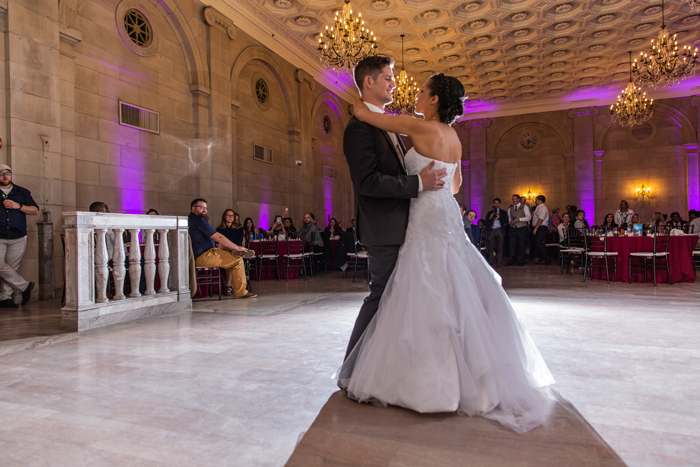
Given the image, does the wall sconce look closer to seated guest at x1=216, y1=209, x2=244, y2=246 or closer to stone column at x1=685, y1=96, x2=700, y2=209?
stone column at x1=685, y1=96, x2=700, y2=209

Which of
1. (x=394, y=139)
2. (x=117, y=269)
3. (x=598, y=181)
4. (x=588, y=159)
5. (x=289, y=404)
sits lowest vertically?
(x=289, y=404)

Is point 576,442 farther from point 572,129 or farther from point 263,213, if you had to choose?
point 572,129

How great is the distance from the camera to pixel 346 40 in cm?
782

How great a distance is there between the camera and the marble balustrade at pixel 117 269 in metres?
3.87

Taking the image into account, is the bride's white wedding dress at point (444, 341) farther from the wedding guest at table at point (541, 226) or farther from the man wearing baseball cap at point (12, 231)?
the wedding guest at table at point (541, 226)

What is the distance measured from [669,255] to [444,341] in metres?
7.05

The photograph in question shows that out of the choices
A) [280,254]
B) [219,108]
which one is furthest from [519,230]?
[219,108]

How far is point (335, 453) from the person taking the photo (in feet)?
5.26

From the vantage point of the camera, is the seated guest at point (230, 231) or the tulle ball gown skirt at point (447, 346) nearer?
the tulle ball gown skirt at point (447, 346)

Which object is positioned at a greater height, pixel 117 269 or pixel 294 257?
pixel 117 269

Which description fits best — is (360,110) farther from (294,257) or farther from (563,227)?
(563,227)

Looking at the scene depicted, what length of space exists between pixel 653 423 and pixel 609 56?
13.6 meters

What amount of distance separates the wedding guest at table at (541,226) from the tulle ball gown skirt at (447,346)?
9.51 meters

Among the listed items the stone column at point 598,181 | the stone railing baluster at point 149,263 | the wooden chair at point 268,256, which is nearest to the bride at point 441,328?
the stone railing baluster at point 149,263
